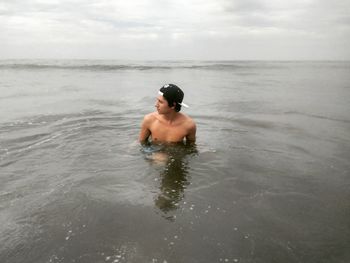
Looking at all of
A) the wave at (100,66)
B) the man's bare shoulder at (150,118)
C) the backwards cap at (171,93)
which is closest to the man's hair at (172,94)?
the backwards cap at (171,93)

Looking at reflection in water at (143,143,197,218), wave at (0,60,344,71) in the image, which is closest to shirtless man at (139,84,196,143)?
reflection in water at (143,143,197,218)

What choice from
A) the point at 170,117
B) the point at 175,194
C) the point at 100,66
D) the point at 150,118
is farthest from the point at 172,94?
the point at 100,66

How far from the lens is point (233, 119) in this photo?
9.85m

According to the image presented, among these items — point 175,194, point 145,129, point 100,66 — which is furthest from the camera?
point 100,66

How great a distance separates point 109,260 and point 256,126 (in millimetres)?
6640

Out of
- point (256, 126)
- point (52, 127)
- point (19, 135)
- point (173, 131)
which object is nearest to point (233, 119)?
point (256, 126)

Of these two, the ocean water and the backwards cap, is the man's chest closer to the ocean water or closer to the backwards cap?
the ocean water

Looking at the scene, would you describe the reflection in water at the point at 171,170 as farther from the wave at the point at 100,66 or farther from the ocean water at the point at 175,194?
the wave at the point at 100,66

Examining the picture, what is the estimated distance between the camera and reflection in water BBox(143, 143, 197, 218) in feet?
14.3

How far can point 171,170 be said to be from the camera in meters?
5.43

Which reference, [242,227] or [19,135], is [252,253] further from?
[19,135]

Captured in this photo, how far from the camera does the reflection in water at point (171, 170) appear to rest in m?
4.37

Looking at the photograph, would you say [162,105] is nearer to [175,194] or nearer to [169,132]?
[169,132]

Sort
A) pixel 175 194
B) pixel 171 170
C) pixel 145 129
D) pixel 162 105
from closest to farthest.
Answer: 1. pixel 175 194
2. pixel 171 170
3. pixel 162 105
4. pixel 145 129
